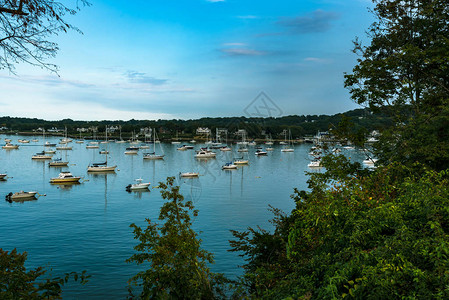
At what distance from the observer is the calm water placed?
24562 millimetres

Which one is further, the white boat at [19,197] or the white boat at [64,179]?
the white boat at [64,179]

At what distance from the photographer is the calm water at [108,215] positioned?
24562 mm

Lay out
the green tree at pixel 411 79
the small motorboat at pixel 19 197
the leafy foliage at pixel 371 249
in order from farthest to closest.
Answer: the small motorboat at pixel 19 197, the green tree at pixel 411 79, the leafy foliage at pixel 371 249

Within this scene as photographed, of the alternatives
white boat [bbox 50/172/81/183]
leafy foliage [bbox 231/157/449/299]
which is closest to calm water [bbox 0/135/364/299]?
white boat [bbox 50/172/81/183]

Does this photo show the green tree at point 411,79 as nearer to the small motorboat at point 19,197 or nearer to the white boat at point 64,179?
the small motorboat at point 19,197

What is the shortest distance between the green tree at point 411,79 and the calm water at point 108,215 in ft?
18.4

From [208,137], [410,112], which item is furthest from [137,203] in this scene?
[208,137]

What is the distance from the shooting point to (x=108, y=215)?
3909 centimetres

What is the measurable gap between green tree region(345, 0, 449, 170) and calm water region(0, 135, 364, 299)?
221 inches

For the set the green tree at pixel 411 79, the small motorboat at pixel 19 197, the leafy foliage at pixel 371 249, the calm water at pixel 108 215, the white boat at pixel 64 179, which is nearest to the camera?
the leafy foliage at pixel 371 249

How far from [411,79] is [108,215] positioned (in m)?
32.9

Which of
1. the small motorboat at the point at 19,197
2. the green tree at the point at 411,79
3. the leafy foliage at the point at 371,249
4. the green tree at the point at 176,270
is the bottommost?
the small motorboat at the point at 19,197

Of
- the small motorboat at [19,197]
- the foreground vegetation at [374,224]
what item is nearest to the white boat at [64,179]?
the small motorboat at [19,197]

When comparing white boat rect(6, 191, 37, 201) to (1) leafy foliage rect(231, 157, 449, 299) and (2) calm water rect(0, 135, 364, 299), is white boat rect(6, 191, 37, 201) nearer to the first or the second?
(2) calm water rect(0, 135, 364, 299)
